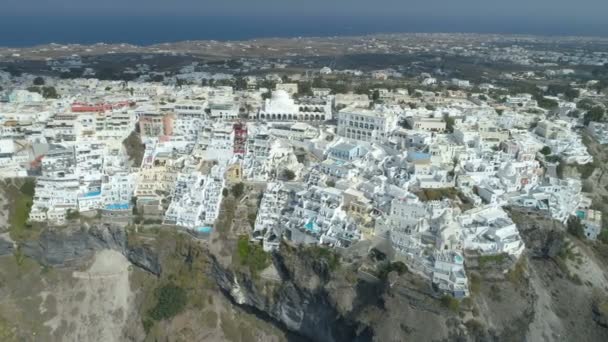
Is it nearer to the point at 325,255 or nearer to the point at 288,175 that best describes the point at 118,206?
the point at 288,175

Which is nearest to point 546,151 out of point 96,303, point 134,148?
point 134,148

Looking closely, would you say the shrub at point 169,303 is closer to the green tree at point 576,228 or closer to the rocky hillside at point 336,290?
the rocky hillside at point 336,290

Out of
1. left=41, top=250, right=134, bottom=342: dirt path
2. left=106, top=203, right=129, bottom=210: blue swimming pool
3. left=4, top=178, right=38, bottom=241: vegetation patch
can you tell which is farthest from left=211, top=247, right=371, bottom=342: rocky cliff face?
left=4, top=178, right=38, bottom=241: vegetation patch

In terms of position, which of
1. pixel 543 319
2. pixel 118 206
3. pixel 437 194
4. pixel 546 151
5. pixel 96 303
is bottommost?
pixel 96 303

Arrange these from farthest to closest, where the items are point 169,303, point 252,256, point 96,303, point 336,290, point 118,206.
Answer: point 118,206
point 96,303
point 252,256
point 169,303
point 336,290

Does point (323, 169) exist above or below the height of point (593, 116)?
below

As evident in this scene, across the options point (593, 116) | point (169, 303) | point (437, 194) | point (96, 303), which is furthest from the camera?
point (593, 116)

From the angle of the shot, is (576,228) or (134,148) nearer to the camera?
(576,228)

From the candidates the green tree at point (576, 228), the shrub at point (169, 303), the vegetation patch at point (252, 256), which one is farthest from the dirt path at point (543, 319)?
the shrub at point (169, 303)
